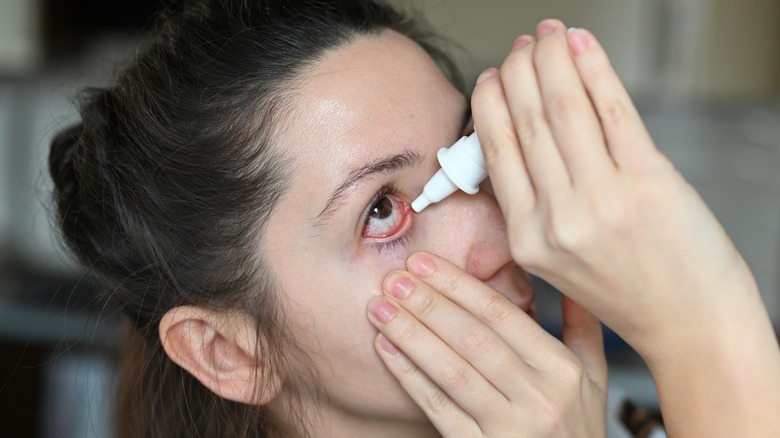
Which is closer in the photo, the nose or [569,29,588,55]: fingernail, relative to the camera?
[569,29,588,55]: fingernail

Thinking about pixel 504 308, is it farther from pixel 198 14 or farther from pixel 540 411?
pixel 198 14

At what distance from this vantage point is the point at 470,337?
0.84m

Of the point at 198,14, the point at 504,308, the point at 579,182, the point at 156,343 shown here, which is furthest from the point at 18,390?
the point at 579,182

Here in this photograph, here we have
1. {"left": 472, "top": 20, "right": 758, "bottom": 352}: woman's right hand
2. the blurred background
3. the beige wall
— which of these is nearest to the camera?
{"left": 472, "top": 20, "right": 758, "bottom": 352}: woman's right hand

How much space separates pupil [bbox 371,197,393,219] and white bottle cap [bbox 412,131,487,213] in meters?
0.03

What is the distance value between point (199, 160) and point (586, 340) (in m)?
0.49

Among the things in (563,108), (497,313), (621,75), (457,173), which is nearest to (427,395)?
(497,313)

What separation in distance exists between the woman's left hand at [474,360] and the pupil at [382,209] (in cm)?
7

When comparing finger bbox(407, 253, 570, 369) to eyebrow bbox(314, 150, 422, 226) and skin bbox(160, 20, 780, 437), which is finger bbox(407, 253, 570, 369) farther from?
eyebrow bbox(314, 150, 422, 226)

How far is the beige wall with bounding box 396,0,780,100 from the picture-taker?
2.69 metres

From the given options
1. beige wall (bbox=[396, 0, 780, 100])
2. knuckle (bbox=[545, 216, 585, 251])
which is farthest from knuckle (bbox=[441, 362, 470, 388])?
beige wall (bbox=[396, 0, 780, 100])

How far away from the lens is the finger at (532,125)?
693 mm

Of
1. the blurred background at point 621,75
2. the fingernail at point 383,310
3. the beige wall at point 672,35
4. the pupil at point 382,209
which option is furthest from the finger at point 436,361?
the beige wall at point 672,35

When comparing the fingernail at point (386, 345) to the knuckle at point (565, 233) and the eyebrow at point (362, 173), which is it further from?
the knuckle at point (565, 233)
